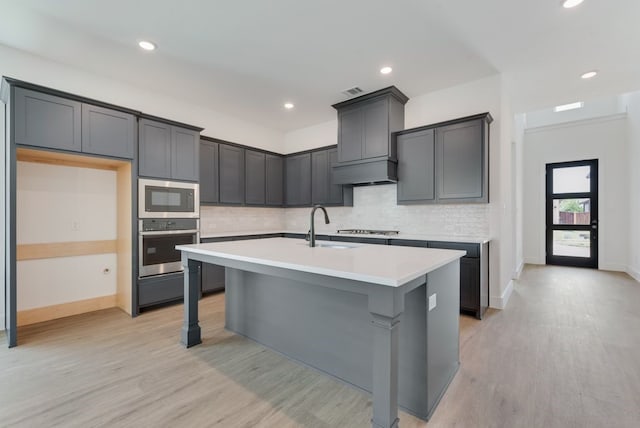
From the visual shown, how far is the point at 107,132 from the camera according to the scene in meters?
3.22

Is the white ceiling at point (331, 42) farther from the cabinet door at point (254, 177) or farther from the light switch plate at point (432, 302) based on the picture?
the light switch plate at point (432, 302)

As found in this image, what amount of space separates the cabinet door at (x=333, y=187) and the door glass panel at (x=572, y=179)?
538 centimetres

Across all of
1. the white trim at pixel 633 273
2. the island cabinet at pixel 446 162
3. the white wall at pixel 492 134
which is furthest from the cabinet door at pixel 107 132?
the white trim at pixel 633 273

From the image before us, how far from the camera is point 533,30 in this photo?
2711mm

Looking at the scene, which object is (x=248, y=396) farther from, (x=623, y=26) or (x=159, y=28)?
(x=623, y=26)

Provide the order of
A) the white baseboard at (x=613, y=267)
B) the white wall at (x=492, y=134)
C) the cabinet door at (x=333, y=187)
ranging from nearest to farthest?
1. the white wall at (x=492, y=134)
2. the cabinet door at (x=333, y=187)
3. the white baseboard at (x=613, y=267)

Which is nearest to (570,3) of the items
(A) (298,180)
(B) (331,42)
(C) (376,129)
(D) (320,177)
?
(B) (331,42)

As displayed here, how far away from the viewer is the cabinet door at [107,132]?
309 centimetres

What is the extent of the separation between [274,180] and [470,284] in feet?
12.7

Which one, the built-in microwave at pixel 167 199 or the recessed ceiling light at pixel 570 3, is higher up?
the recessed ceiling light at pixel 570 3

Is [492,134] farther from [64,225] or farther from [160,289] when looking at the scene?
[64,225]

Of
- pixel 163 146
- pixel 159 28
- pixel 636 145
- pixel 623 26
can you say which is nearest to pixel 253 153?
pixel 163 146

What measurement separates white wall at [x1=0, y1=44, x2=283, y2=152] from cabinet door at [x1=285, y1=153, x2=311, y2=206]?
71cm

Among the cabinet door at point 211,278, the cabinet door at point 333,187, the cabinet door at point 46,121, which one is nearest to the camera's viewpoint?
the cabinet door at point 46,121
